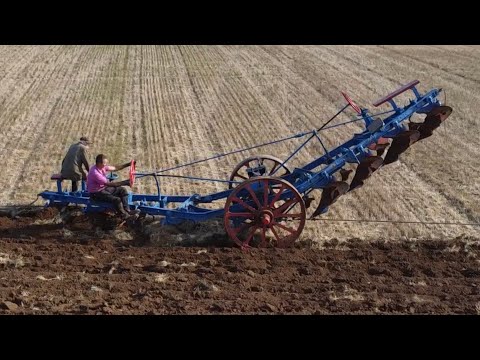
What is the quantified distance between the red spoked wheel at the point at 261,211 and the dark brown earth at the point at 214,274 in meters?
0.28

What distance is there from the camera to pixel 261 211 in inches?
425

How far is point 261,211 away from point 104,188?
8.19 ft

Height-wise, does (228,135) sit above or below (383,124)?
below

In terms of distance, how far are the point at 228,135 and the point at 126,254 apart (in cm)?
747

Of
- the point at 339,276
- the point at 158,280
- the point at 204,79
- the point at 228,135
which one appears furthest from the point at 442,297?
the point at 204,79

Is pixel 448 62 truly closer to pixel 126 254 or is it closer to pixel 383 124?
pixel 383 124

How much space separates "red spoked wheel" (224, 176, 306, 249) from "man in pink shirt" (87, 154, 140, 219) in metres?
1.68

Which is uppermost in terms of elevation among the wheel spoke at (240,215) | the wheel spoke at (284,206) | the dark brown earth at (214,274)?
the wheel spoke at (284,206)

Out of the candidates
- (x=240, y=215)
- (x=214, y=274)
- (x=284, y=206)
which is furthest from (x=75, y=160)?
(x=284, y=206)

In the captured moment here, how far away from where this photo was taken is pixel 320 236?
38.5ft

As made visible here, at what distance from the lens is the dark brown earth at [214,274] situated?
30.5 feet

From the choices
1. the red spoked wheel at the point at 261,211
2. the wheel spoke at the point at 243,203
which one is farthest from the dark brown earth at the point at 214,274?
the wheel spoke at the point at 243,203

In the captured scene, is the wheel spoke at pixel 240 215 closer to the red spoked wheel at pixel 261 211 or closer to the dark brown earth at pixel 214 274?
the red spoked wheel at pixel 261 211

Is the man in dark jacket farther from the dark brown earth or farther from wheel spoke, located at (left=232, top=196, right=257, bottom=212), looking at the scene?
wheel spoke, located at (left=232, top=196, right=257, bottom=212)
